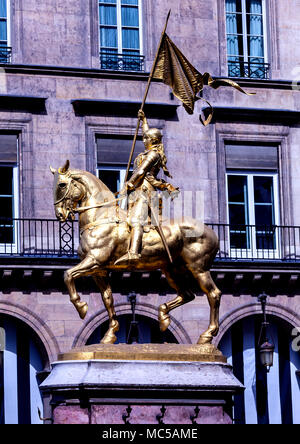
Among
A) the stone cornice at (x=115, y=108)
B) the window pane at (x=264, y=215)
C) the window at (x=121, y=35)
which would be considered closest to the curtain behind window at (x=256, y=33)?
the stone cornice at (x=115, y=108)

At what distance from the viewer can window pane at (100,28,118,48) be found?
1182 inches

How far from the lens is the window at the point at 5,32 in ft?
95.7

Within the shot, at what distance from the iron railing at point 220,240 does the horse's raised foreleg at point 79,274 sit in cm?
1043

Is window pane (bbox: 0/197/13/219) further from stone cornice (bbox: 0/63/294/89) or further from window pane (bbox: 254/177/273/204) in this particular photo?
window pane (bbox: 254/177/273/204)

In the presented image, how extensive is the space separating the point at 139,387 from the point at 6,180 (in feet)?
44.7

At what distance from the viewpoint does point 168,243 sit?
675 inches

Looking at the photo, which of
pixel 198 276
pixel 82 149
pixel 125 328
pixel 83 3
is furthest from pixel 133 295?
pixel 198 276

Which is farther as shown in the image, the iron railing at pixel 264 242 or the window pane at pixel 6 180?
the iron railing at pixel 264 242

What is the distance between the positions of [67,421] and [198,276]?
99.6 inches

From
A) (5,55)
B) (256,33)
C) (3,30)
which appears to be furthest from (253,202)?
(3,30)

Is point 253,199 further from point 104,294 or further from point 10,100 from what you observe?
→ point 104,294

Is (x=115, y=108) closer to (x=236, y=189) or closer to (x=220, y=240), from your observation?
(x=236, y=189)

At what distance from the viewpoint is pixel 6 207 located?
28922mm

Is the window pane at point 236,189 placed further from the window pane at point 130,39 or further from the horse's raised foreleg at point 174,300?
the horse's raised foreleg at point 174,300
